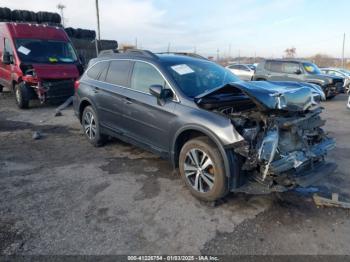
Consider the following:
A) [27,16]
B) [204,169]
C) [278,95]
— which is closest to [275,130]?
[278,95]

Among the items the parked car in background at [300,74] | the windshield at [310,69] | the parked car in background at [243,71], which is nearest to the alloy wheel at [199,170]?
the parked car in background at [300,74]

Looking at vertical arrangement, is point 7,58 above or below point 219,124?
above

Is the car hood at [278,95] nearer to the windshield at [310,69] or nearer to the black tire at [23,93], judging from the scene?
the black tire at [23,93]

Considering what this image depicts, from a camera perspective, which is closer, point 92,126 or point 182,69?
point 182,69

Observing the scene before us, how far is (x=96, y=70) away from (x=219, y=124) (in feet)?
11.0

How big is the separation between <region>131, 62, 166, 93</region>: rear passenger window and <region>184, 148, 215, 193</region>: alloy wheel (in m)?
1.13

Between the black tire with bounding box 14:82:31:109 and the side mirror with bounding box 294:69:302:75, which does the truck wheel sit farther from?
the side mirror with bounding box 294:69:302:75

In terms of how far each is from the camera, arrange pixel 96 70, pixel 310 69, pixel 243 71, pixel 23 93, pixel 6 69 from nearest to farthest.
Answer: pixel 96 70 < pixel 23 93 < pixel 6 69 < pixel 310 69 < pixel 243 71

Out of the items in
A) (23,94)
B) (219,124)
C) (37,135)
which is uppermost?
(219,124)

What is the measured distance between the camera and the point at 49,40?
424 inches

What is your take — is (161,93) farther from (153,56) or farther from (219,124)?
(219,124)

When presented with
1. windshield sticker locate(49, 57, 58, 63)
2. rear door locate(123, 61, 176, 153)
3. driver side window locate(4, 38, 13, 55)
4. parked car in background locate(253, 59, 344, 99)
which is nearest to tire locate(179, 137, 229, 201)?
rear door locate(123, 61, 176, 153)

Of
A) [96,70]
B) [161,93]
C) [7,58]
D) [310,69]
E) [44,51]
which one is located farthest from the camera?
[310,69]

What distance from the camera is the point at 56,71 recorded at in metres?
10.2
